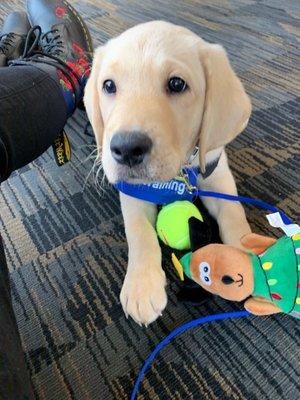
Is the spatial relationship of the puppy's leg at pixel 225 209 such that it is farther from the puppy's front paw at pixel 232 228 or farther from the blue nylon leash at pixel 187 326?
the blue nylon leash at pixel 187 326

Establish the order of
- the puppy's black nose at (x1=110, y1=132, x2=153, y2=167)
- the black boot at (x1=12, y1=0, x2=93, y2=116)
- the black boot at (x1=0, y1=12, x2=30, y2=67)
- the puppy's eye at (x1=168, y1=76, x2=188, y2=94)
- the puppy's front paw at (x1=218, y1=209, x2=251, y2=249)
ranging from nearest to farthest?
the puppy's black nose at (x1=110, y1=132, x2=153, y2=167)
the puppy's eye at (x1=168, y1=76, x2=188, y2=94)
the puppy's front paw at (x1=218, y1=209, x2=251, y2=249)
the black boot at (x1=12, y1=0, x2=93, y2=116)
the black boot at (x1=0, y1=12, x2=30, y2=67)

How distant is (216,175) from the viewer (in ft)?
3.79

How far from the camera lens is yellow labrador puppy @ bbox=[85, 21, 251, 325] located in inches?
32.5

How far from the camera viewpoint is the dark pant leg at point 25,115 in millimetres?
986

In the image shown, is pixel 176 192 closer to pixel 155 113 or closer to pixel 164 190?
pixel 164 190

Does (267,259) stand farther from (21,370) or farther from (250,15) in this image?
(250,15)

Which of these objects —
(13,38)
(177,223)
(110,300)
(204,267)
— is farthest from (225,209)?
(13,38)

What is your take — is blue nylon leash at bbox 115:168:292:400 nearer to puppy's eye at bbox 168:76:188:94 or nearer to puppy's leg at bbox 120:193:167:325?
puppy's leg at bbox 120:193:167:325

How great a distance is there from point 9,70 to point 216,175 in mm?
667

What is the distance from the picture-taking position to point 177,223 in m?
0.98

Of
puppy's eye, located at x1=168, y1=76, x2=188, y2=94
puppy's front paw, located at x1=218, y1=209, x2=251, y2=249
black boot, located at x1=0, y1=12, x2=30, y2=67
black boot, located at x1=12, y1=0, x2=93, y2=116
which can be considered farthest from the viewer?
black boot, located at x1=0, y1=12, x2=30, y2=67

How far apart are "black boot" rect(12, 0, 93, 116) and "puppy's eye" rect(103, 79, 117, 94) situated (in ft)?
1.38

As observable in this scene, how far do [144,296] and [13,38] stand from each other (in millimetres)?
1461

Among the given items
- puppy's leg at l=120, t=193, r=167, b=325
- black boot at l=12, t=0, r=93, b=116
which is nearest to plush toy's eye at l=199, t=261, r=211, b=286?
puppy's leg at l=120, t=193, r=167, b=325
